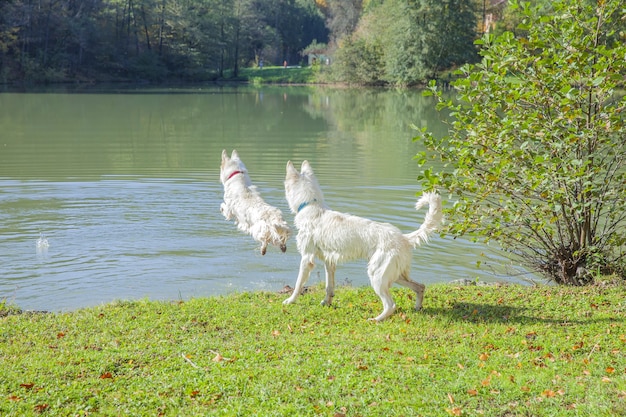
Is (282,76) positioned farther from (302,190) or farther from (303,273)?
(303,273)

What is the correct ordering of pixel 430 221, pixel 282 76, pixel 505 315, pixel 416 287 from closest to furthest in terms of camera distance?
pixel 430 221
pixel 505 315
pixel 416 287
pixel 282 76

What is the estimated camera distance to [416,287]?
27.0 feet

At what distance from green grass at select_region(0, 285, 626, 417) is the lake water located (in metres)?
2.36

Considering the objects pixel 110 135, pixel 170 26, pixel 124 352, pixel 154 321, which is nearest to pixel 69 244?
pixel 154 321

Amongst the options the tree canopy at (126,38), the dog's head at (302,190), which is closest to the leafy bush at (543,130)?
the dog's head at (302,190)

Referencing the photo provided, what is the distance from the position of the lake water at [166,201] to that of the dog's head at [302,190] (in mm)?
2538

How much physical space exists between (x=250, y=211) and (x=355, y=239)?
3.73m

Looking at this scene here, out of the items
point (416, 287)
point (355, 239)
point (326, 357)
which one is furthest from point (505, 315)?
point (326, 357)

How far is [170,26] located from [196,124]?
59.4m

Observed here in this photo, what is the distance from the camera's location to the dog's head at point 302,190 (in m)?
8.59

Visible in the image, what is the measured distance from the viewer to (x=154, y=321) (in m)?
7.93


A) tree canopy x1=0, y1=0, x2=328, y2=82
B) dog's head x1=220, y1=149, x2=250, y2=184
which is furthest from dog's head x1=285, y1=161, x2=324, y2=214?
tree canopy x1=0, y1=0, x2=328, y2=82

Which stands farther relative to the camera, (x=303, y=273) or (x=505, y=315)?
(x=303, y=273)

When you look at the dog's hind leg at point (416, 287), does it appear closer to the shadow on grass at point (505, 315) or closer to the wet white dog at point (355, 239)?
A: the wet white dog at point (355, 239)
